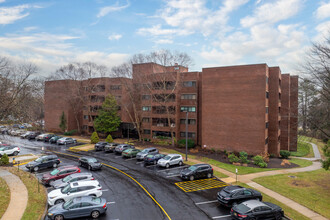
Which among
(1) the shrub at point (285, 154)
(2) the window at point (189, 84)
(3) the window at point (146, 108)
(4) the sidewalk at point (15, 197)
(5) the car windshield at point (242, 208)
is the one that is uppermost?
(2) the window at point (189, 84)

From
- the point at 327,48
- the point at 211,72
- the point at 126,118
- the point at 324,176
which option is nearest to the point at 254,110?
the point at 211,72

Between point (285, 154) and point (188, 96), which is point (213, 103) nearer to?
point (188, 96)

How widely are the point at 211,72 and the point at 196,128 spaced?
11.1 meters

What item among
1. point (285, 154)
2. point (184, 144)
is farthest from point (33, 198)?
point (285, 154)

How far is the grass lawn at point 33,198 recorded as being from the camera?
14923 mm

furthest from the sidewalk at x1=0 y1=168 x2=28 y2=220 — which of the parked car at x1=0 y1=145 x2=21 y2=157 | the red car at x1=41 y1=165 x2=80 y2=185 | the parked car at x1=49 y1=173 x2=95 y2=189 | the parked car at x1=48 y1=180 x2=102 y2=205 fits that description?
the parked car at x1=0 y1=145 x2=21 y2=157

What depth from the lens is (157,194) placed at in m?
19.2

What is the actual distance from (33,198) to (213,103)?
2863 centimetres

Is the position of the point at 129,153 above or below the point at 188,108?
below

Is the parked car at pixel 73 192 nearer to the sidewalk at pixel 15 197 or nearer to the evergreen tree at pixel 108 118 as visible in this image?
the sidewalk at pixel 15 197

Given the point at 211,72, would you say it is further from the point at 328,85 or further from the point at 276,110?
the point at 328,85

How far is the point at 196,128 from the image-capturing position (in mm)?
42406

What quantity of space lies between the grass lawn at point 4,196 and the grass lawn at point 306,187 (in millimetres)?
22226

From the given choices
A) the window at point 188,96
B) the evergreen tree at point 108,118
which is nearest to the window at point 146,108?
the evergreen tree at point 108,118
